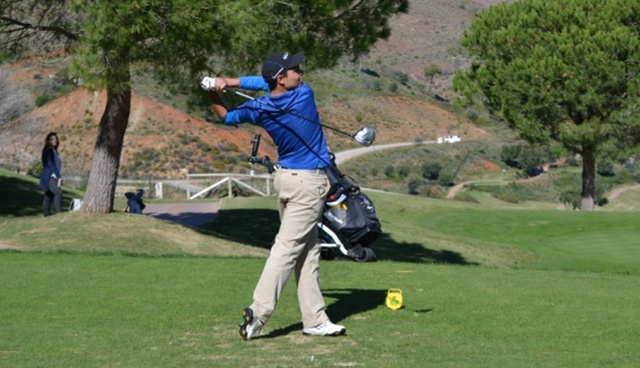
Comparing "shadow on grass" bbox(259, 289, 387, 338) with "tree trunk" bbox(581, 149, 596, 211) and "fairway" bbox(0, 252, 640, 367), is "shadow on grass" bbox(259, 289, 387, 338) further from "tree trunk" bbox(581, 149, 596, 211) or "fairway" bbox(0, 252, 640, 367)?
"tree trunk" bbox(581, 149, 596, 211)

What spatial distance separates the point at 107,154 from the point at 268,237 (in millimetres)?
4981

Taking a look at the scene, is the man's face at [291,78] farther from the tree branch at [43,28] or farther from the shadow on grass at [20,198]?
the shadow on grass at [20,198]

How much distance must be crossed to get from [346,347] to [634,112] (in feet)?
119

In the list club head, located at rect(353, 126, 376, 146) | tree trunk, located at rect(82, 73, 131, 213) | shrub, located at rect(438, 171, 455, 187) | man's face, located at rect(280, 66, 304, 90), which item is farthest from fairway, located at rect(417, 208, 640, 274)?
shrub, located at rect(438, 171, 455, 187)

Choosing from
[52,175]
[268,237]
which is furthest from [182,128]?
[52,175]

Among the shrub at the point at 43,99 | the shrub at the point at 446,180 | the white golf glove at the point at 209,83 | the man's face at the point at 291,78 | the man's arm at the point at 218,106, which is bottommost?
the shrub at the point at 446,180

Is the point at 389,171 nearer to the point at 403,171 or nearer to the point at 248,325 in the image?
the point at 403,171

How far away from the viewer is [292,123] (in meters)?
7.40

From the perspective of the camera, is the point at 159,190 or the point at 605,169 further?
the point at 605,169

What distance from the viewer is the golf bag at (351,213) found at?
10820mm

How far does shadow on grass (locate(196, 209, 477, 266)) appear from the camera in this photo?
74.1 feet

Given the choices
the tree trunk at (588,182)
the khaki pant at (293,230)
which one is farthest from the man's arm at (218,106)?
the tree trunk at (588,182)

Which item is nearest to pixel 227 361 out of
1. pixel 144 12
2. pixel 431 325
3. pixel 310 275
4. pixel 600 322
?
pixel 310 275

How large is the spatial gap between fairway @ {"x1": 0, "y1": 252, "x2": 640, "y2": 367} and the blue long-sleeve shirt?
4.15 ft
